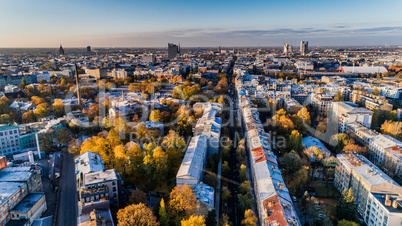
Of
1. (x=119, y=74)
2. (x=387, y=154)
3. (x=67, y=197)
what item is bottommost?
(x=67, y=197)

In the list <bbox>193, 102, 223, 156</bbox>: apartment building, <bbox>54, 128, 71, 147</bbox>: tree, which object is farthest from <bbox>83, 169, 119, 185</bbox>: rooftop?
<bbox>54, 128, 71, 147</bbox>: tree

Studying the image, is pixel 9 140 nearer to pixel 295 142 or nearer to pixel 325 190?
pixel 295 142

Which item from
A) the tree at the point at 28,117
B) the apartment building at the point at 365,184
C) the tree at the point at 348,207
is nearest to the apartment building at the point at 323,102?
the apartment building at the point at 365,184

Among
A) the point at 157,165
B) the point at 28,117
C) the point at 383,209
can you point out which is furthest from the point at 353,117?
the point at 28,117

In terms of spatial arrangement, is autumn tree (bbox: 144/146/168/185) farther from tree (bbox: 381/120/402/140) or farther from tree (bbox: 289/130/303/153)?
tree (bbox: 381/120/402/140)

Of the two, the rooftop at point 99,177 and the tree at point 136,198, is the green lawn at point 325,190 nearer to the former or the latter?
the tree at point 136,198

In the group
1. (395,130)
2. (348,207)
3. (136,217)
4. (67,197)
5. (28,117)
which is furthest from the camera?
(28,117)
